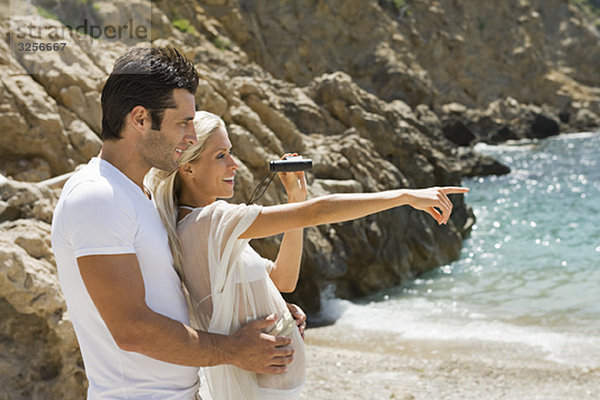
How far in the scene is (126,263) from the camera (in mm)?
1842

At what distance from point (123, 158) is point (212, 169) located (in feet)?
1.64

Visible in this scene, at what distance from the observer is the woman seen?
7.11 ft

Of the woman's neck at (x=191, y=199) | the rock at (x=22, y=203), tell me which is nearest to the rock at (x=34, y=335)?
the rock at (x=22, y=203)

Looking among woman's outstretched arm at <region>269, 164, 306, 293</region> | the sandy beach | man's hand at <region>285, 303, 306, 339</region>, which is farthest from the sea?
man's hand at <region>285, 303, 306, 339</region>

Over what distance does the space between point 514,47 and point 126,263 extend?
48.9 m

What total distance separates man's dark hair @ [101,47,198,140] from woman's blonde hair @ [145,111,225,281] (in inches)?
14.0

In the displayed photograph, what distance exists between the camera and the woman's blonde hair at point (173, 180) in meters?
2.32

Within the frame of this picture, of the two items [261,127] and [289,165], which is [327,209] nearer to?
[289,165]

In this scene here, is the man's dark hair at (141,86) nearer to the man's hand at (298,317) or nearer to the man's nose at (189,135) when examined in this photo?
the man's nose at (189,135)

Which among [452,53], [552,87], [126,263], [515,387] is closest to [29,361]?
[126,263]

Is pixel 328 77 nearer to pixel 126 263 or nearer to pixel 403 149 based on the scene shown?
pixel 403 149

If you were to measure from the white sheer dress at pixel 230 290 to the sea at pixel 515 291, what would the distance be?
596cm

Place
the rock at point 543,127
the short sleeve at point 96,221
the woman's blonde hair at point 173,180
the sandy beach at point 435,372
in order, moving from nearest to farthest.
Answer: the short sleeve at point 96,221 → the woman's blonde hair at point 173,180 → the sandy beach at point 435,372 → the rock at point 543,127

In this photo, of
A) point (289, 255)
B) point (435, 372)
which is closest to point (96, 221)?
point (289, 255)
